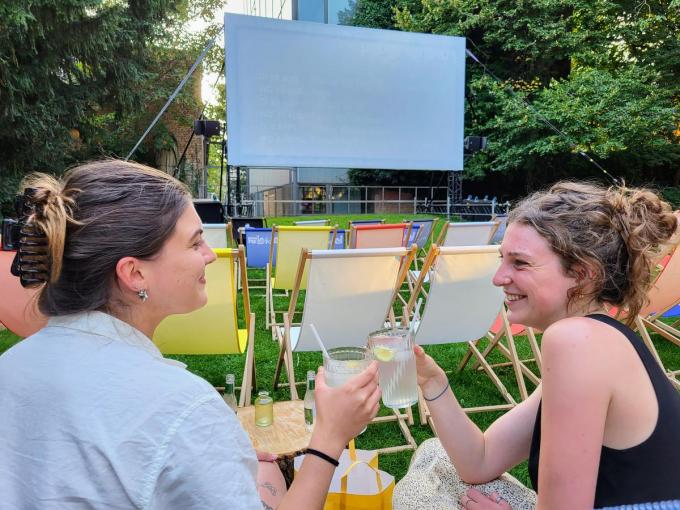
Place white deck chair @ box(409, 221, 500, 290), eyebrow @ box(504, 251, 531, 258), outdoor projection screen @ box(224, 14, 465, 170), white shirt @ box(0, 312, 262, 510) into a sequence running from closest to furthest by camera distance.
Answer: white shirt @ box(0, 312, 262, 510) → eyebrow @ box(504, 251, 531, 258) → white deck chair @ box(409, 221, 500, 290) → outdoor projection screen @ box(224, 14, 465, 170)

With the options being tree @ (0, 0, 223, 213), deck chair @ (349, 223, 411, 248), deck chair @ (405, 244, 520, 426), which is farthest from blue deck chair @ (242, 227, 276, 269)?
tree @ (0, 0, 223, 213)

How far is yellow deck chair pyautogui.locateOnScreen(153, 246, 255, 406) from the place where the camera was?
242 centimetres

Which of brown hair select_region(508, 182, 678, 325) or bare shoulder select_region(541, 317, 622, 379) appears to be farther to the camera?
brown hair select_region(508, 182, 678, 325)

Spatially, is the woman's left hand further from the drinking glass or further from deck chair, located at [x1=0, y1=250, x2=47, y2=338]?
deck chair, located at [x1=0, y1=250, x2=47, y2=338]

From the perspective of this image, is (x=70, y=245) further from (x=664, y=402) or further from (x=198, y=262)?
(x=664, y=402)

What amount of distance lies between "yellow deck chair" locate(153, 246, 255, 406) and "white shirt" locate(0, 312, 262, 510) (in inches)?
65.3

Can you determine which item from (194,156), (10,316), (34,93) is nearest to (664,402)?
(10,316)

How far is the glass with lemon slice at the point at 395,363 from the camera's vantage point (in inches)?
48.6

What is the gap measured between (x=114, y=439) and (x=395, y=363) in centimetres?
75

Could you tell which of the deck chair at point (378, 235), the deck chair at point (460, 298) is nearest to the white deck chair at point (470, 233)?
the deck chair at point (378, 235)

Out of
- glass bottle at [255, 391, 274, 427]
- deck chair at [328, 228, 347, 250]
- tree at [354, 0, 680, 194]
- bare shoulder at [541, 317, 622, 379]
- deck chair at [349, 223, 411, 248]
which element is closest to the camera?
bare shoulder at [541, 317, 622, 379]

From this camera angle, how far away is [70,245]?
0.83m

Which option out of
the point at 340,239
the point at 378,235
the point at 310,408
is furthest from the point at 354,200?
the point at 310,408

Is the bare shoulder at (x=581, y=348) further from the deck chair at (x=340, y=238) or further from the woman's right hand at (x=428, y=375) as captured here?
Answer: the deck chair at (x=340, y=238)
